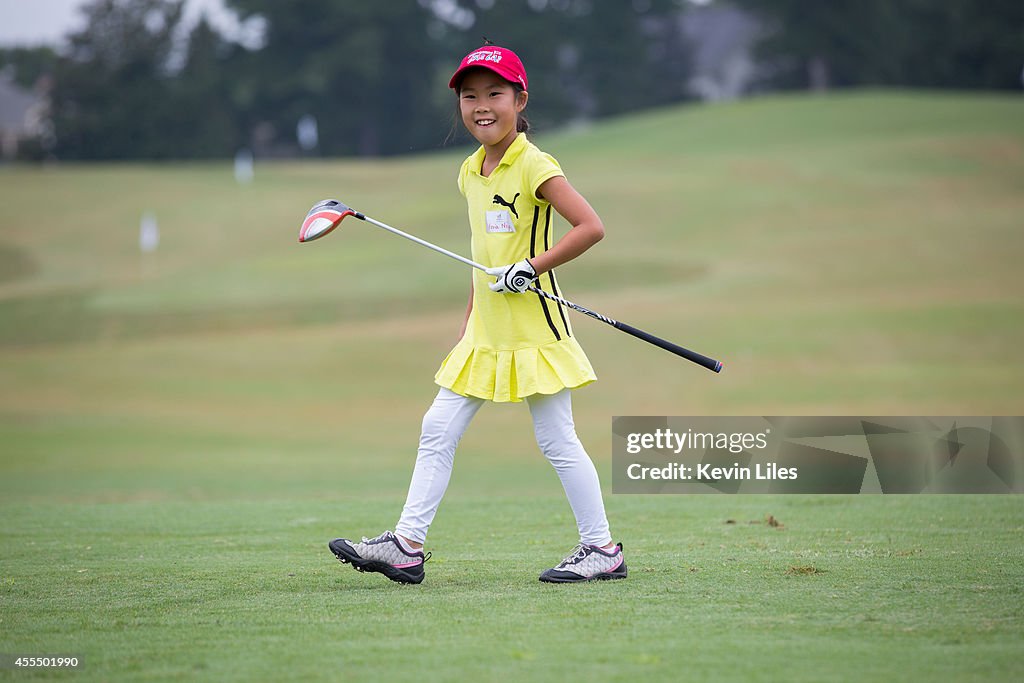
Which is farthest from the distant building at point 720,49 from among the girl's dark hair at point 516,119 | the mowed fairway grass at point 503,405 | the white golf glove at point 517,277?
the white golf glove at point 517,277

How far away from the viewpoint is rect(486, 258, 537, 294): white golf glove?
222 inches

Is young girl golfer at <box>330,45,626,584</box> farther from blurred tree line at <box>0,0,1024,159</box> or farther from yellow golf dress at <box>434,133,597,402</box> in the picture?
blurred tree line at <box>0,0,1024,159</box>

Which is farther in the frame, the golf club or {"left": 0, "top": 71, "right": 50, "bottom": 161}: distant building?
{"left": 0, "top": 71, "right": 50, "bottom": 161}: distant building

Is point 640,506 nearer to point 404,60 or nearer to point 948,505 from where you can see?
point 948,505

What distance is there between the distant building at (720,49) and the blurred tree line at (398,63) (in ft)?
51.2

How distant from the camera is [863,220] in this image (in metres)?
31.8

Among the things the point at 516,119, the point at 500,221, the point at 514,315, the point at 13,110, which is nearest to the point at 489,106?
the point at 516,119

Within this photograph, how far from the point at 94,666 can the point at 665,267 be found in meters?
25.4

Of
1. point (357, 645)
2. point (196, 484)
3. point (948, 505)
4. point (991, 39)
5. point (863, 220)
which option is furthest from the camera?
point (991, 39)

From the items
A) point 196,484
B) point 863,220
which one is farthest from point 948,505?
point 863,220

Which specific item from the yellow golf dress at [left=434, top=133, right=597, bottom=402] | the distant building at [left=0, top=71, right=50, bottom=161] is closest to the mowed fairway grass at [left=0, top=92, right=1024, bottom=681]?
the yellow golf dress at [left=434, top=133, right=597, bottom=402]

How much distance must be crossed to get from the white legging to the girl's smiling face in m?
1.21

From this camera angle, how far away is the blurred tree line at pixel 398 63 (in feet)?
218

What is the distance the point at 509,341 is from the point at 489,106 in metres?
1.08
